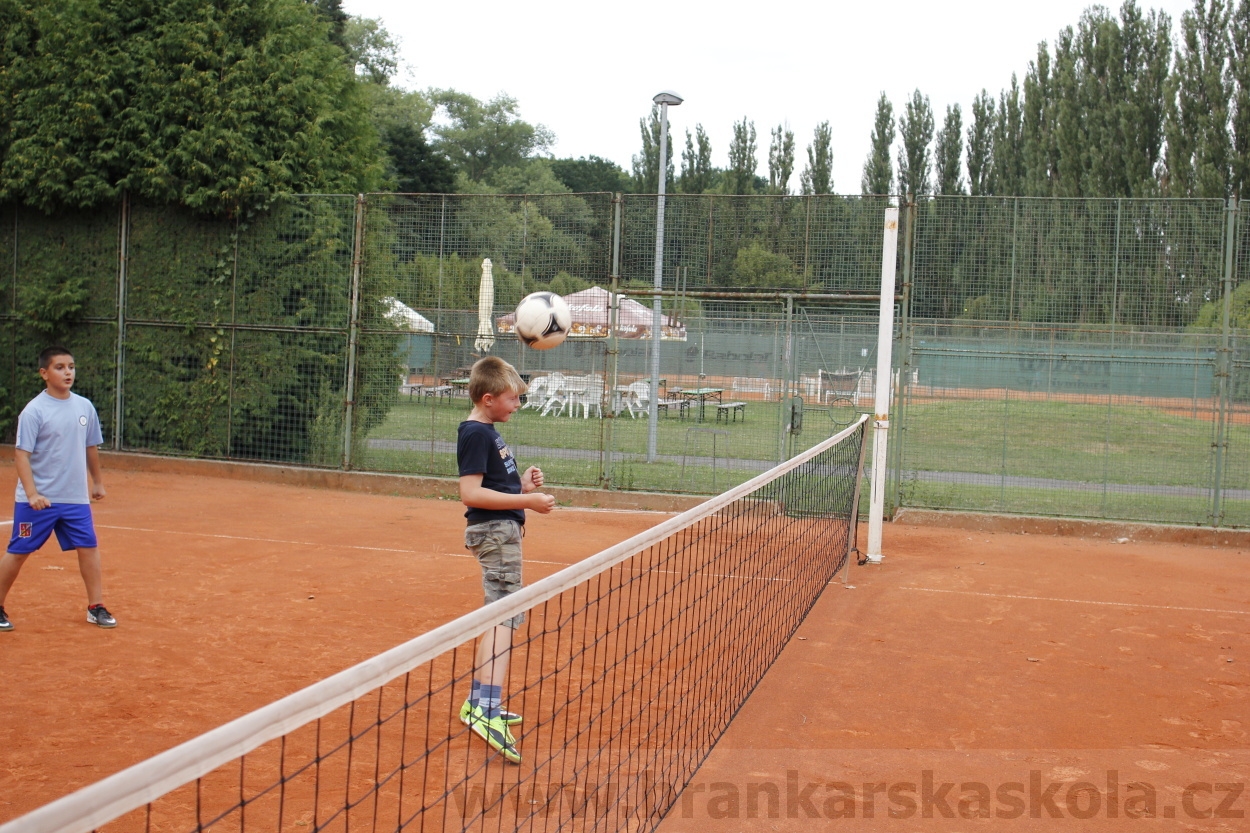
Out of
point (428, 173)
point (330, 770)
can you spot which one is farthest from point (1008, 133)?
point (330, 770)

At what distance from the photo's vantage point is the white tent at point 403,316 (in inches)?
553

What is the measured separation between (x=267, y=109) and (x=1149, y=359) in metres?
11.9

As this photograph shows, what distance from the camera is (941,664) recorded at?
6.71 m

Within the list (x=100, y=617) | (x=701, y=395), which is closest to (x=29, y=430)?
(x=100, y=617)

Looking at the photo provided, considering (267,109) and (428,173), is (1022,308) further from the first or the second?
(428,173)

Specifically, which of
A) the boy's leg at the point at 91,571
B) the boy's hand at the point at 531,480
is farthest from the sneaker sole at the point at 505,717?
the boy's leg at the point at 91,571

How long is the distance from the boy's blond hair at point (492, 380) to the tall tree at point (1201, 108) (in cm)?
3238

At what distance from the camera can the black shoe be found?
22.1 feet

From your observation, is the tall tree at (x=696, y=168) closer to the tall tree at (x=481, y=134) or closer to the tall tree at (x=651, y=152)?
the tall tree at (x=651, y=152)

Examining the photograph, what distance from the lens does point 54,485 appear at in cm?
666

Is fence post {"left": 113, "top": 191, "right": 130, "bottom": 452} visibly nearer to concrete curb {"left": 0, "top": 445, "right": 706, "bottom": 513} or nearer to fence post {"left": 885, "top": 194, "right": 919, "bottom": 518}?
concrete curb {"left": 0, "top": 445, "right": 706, "bottom": 513}

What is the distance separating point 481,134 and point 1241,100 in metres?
57.9

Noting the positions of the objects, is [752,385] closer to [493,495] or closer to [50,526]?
[50,526]

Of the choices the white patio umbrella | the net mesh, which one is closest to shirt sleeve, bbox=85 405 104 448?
the net mesh
